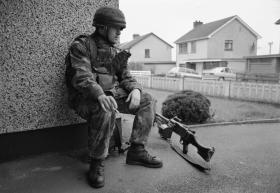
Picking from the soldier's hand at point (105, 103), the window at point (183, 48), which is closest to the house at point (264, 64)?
the window at point (183, 48)

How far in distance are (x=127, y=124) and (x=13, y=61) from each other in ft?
8.19

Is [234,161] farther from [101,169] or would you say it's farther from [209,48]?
[209,48]

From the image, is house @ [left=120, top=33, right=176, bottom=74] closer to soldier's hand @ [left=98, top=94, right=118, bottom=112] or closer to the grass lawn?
the grass lawn

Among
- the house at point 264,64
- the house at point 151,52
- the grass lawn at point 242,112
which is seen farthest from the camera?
the house at point 151,52

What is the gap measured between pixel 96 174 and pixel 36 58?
139 centimetres

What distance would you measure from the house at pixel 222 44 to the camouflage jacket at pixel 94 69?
86.6ft

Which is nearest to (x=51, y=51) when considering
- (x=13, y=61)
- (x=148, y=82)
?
(x=13, y=61)

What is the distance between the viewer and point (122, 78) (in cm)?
296

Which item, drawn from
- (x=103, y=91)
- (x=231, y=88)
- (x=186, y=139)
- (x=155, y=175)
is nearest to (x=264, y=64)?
(x=231, y=88)

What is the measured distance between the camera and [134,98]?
265 cm

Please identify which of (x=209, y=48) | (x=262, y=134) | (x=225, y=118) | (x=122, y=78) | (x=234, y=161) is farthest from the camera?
(x=209, y=48)

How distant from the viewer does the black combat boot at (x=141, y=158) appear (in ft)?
9.18

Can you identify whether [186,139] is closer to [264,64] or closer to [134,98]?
[134,98]

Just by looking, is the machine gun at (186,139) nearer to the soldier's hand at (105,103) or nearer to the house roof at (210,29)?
the soldier's hand at (105,103)
